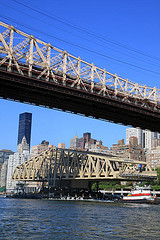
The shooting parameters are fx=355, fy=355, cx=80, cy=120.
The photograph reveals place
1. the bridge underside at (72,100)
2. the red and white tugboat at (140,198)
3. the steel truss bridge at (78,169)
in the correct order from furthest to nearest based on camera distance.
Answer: the steel truss bridge at (78,169)
the red and white tugboat at (140,198)
the bridge underside at (72,100)

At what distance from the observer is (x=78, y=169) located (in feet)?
462

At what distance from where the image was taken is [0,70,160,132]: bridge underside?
56.3 meters

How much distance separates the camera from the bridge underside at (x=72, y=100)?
56.3 m

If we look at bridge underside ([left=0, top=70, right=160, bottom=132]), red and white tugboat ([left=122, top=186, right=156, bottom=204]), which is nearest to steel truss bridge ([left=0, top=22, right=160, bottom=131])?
bridge underside ([left=0, top=70, right=160, bottom=132])

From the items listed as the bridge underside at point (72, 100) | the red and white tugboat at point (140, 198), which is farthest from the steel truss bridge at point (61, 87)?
the red and white tugboat at point (140, 198)

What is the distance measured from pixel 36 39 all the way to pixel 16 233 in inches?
1623

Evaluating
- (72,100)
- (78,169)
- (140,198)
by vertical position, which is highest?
(72,100)

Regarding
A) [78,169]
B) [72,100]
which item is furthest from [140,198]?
[72,100]

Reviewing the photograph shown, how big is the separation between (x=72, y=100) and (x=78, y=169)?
80003mm

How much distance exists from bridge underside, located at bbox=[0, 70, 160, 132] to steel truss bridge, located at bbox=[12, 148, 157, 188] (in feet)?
150

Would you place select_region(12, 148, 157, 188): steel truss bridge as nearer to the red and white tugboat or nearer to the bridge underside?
the red and white tugboat

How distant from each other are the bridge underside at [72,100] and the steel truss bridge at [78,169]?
4560 cm

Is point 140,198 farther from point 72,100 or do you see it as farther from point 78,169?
point 72,100

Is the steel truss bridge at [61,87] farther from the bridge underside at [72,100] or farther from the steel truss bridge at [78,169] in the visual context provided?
the steel truss bridge at [78,169]
